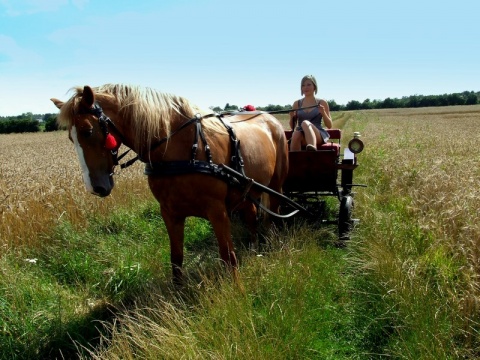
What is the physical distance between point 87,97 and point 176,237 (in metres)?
1.56

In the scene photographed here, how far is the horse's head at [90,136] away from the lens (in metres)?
2.62

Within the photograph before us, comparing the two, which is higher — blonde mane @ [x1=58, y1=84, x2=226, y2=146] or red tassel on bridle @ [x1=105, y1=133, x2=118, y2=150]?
blonde mane @ [x1=58, y1=84, x2=226, y2=146]

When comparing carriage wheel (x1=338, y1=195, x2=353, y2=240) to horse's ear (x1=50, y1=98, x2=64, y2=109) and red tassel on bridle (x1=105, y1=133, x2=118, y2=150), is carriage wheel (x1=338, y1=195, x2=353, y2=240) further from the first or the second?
horse's ear (x1=50, y1=98, x2=64, y2=109)

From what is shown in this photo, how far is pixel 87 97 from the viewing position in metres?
2.58

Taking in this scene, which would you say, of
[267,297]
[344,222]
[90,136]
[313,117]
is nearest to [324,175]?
[344,222]

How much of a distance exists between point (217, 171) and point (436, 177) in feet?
11.8

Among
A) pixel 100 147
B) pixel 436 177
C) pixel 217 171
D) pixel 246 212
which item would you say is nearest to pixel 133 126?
pixel 100 147

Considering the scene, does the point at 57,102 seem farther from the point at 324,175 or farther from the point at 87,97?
the point at 324,175

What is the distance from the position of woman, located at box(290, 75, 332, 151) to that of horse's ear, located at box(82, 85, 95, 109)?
10.3 feet

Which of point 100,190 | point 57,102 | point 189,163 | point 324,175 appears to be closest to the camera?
point 100,190

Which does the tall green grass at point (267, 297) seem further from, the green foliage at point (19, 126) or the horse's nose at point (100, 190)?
the green foliage at point (19, 126)

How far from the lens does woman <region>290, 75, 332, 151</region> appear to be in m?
5.12

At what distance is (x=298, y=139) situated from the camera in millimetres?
5312

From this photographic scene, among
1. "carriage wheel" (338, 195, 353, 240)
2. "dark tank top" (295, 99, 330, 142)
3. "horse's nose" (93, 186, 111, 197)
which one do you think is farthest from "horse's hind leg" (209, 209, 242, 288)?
"dark tank top" (295, 99, 330, 142)
